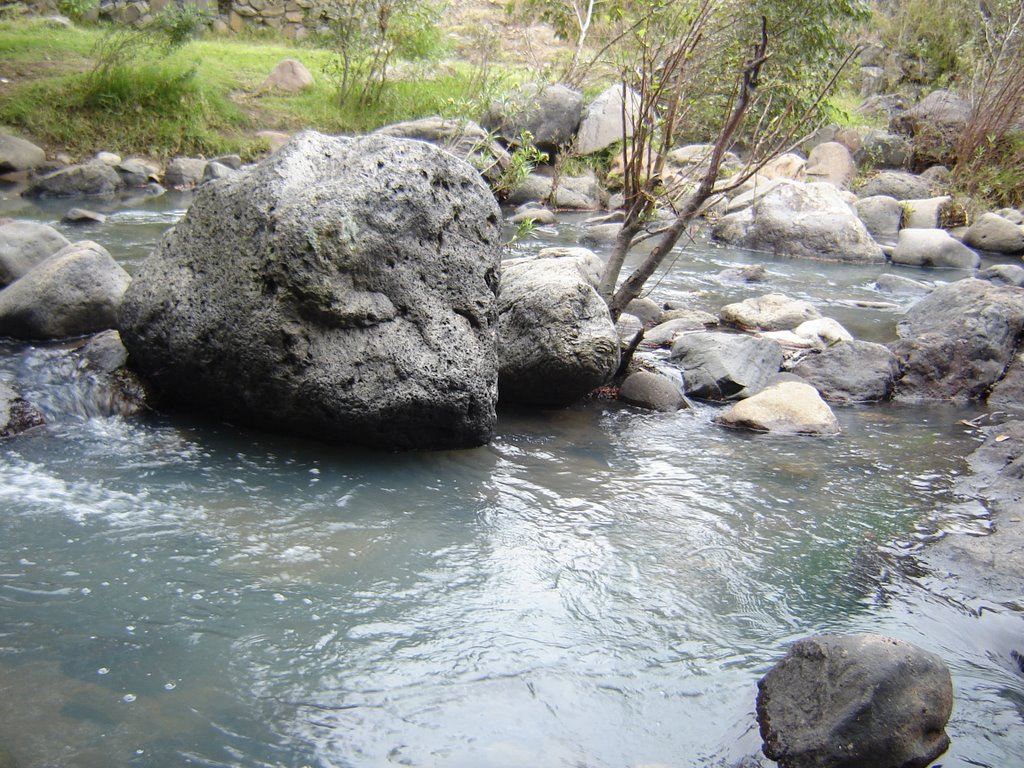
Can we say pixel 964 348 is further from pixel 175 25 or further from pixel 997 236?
pixel 175 25

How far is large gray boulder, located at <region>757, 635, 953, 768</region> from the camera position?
123 inches

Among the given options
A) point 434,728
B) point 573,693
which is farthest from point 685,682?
point 434,728

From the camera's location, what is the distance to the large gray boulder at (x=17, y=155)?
14.0 metres

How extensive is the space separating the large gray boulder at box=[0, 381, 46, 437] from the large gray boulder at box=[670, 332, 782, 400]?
4678 mm

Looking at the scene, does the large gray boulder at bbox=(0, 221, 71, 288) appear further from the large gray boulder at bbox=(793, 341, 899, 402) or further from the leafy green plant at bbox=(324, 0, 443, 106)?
the leafy green plant at bbox=(324, 0, 443, 106)

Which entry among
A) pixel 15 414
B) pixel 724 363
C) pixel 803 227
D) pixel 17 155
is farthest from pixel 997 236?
pixel 17 155

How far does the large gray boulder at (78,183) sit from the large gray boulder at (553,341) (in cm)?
936

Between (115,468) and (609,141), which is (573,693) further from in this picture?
(609,141)

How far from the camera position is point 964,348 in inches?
319

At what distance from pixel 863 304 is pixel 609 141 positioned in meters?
8.46

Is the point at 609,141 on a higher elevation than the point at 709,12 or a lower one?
lower

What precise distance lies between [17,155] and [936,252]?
13.8 m

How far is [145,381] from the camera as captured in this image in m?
5.95

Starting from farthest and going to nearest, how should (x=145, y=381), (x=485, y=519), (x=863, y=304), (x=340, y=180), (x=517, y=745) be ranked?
1. (x=863, y=304)
2. (x=145, y=381)
3. (x=340, y=180)
4. (x=485, y=519)
5. (x=517, y=745)
